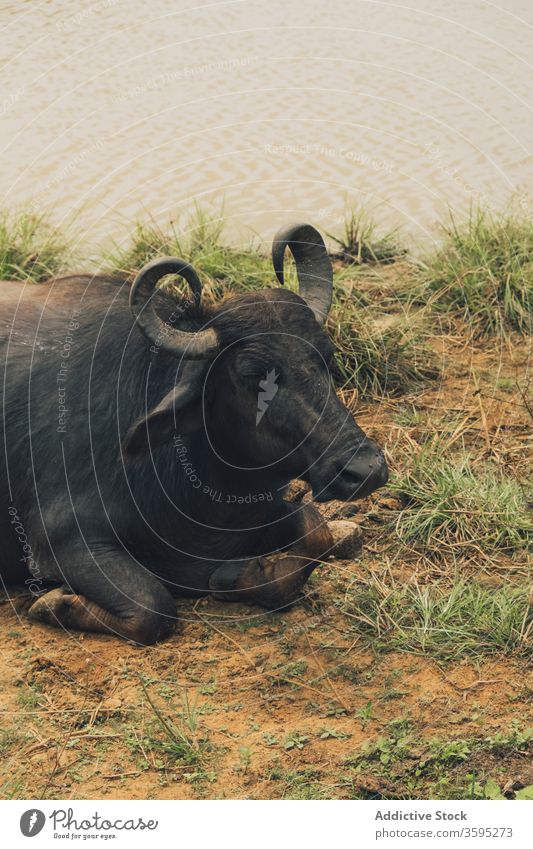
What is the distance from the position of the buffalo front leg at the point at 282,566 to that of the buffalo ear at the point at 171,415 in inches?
33.9

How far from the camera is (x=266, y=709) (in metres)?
5.69

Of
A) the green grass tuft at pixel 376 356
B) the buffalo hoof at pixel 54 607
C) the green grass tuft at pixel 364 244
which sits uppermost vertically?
the green grass tuft at pixel 364 244

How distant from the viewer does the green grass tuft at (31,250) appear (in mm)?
9188

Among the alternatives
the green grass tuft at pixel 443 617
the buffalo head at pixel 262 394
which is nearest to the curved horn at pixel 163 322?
the buffalo head at pixel 262 394

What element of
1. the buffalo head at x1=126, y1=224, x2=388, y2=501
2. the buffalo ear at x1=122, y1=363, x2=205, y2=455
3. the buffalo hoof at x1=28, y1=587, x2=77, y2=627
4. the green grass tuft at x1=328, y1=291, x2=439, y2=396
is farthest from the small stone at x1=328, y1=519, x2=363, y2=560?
the green grass tuft at x1=328, y1=291, x2=439, y2=396

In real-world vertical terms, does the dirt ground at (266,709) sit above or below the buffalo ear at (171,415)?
below

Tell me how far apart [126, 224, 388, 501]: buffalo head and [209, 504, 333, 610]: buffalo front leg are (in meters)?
0.54

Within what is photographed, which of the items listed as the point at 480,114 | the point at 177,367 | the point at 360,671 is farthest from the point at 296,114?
the point at 360,671

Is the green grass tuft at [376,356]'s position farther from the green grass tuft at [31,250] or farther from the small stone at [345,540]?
the green grass tuft at [31,250]

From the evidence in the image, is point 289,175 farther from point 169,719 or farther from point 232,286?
point 169,719

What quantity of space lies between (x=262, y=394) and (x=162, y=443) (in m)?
0.61

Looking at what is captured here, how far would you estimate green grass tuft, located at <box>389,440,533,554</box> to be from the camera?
6.86 metres

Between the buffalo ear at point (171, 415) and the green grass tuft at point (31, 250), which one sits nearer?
the buffalo ear at point (171, 415)

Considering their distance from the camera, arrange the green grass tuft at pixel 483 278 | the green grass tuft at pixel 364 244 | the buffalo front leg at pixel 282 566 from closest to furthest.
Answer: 1. the buffalo front leg at pixel 282 566
2. the green grass tuft at pixel 483 278
3. the green grass tuft at pixel 364 244
